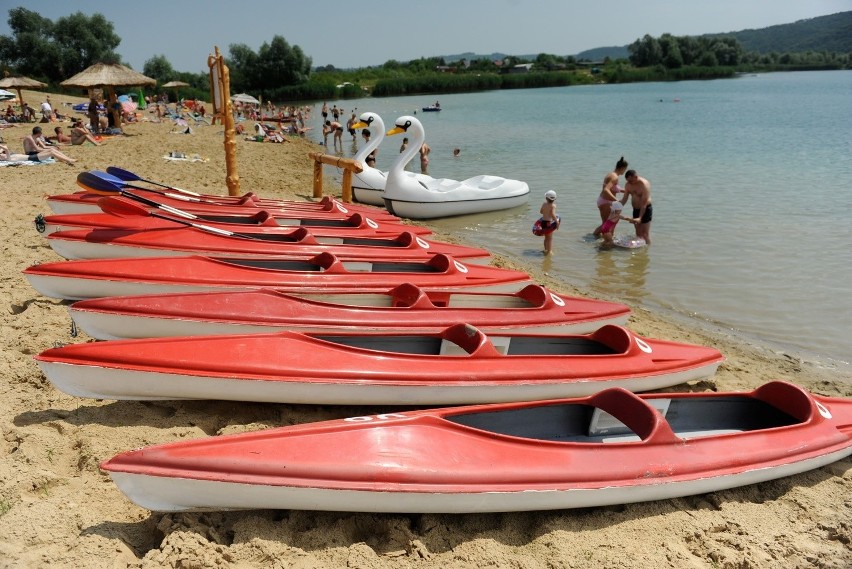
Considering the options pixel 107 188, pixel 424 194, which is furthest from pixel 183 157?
pixel 107 188

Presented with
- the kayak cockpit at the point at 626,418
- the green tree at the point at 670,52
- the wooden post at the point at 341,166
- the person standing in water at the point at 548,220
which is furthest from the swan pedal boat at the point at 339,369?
the green tree at the point at 670,52

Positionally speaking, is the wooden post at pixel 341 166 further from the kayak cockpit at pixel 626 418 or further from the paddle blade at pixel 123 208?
the kayak cockpit at pixel 626 418

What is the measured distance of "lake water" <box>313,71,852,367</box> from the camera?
7531 mm

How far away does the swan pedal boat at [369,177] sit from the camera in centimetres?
1237

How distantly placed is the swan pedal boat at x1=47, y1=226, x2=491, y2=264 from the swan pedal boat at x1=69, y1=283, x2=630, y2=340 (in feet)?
4.10

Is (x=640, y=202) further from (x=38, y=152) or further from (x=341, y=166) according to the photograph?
(x=38, y=152)

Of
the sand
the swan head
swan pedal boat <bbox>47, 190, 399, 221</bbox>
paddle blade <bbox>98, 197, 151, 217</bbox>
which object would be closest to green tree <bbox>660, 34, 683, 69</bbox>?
the swan head

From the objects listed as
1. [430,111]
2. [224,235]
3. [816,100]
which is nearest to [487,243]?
[224,235]

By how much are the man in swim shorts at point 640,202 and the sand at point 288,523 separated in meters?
6.43

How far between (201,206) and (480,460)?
627 centimetres

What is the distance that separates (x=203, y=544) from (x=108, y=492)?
756 mm

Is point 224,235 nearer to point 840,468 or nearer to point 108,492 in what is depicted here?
point 108,492

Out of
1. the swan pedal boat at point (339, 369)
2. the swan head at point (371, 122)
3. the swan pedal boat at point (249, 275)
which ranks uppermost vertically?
the swan head at point (371, 122)

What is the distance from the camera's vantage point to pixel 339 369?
396 centimetres
